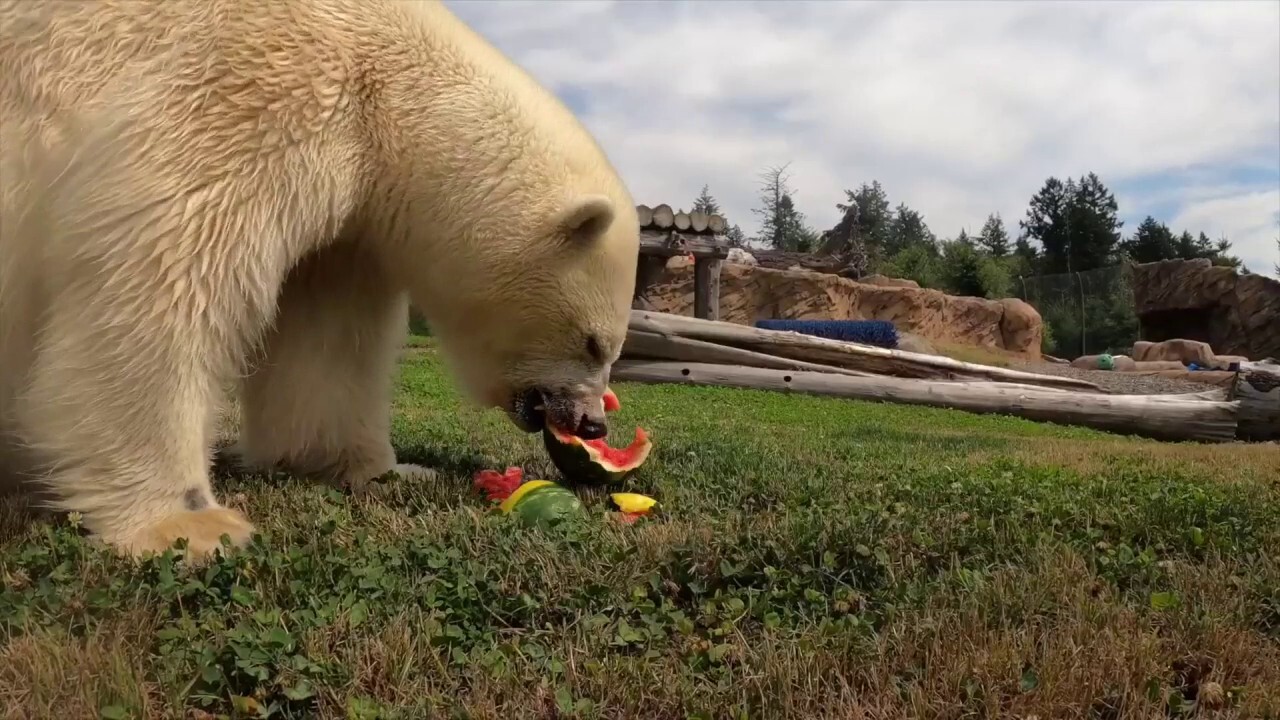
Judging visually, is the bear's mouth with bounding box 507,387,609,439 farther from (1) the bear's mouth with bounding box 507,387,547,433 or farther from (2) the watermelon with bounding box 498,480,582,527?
(2) the watermelon with bounding box 498,480,582,527

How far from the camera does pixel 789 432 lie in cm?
727

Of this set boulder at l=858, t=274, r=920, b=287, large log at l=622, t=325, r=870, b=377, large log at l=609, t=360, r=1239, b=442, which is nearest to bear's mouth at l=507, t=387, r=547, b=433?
large log at l=609, t=360, r=1239, b=442

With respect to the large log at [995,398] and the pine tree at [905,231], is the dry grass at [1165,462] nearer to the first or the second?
the large log at [995,398]

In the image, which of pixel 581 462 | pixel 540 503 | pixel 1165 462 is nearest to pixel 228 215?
pixel 540 503

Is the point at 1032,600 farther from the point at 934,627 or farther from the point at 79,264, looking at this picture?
the point at 79,264

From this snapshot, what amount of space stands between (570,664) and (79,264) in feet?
6.25

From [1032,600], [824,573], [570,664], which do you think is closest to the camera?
[570,664]

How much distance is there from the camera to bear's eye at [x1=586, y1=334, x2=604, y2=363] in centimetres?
356

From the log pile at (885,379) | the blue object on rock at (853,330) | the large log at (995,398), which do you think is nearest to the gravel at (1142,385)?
the log pile at (885,379)

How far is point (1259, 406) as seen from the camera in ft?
34.1

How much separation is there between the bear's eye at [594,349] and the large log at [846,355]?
9673 millimetres

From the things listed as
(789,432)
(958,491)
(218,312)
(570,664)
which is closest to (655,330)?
(789,432)

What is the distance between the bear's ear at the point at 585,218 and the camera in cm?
318

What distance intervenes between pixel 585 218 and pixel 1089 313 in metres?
33.9
